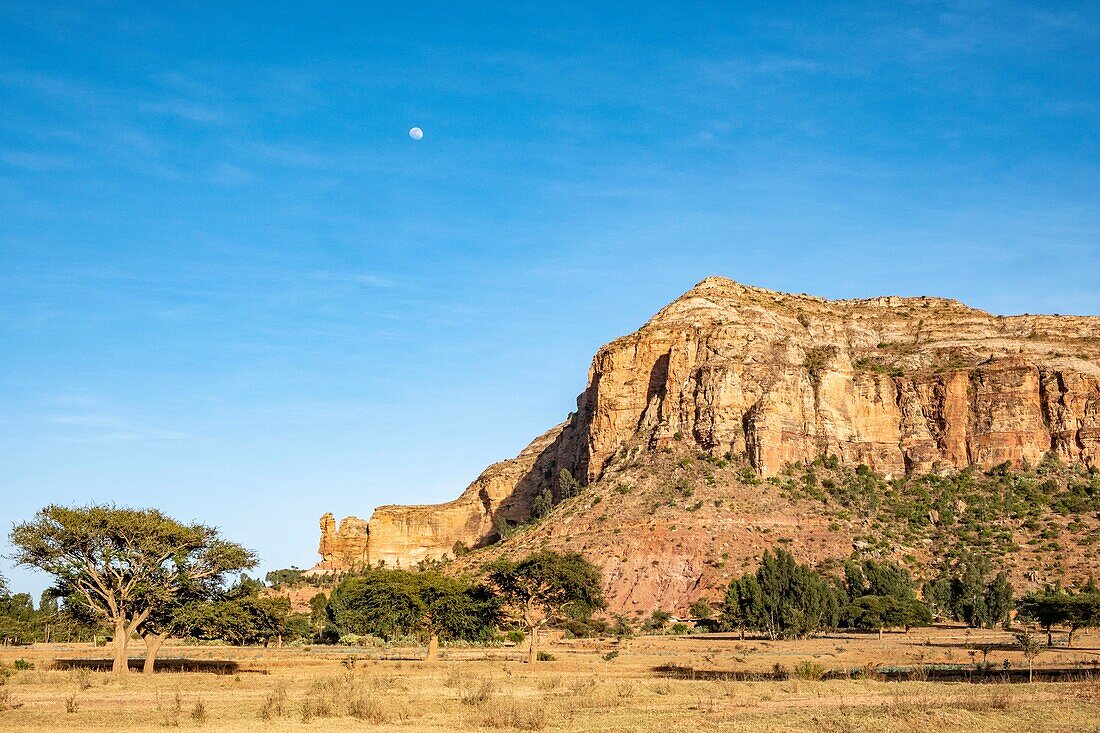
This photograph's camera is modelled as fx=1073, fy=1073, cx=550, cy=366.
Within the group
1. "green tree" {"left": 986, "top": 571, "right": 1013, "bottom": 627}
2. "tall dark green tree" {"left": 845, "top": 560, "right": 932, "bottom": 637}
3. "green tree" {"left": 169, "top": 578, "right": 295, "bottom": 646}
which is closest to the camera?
"green tree" {"left": 169, "top": 578, "right": 295, "bottom": 646}

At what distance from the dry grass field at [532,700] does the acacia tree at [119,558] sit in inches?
125

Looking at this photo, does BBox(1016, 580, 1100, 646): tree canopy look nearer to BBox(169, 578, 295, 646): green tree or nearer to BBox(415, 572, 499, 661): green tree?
BBox(415, 572, 499, 661): green tree

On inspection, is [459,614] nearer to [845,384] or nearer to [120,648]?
[120,648]

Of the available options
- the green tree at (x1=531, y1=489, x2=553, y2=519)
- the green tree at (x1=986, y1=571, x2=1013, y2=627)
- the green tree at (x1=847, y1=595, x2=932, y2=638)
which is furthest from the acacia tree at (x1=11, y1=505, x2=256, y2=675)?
the green tree at (x1=531, y1=489, x2=553, y2=519)

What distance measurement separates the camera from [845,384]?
132 meters

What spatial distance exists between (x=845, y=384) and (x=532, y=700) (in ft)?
343

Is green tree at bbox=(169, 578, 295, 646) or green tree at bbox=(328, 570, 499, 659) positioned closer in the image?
green tree at bbox=(169, 578, 295, 646)

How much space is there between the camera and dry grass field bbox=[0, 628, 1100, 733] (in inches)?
1086

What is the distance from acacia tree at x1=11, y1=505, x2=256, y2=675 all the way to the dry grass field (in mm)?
3178

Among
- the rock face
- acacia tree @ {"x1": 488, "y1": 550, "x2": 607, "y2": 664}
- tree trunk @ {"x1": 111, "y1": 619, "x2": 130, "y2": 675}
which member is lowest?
tree trunk @ {"x1": 111, "y1": 619, "x2": 130, "y2": 675}

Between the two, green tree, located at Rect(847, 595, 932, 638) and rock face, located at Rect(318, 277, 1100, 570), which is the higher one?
rock face, located at Rect(318, 277, 1100, 570)

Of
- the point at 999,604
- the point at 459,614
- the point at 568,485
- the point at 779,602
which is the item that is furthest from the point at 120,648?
the point at 568,485

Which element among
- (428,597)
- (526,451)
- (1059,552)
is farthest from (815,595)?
(526,451)

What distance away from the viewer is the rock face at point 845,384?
123750mm
